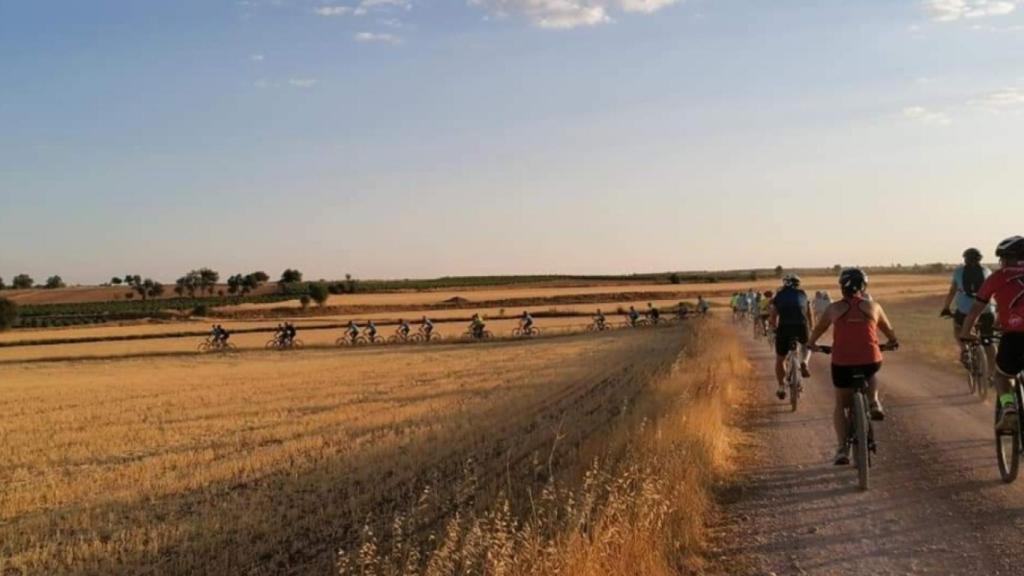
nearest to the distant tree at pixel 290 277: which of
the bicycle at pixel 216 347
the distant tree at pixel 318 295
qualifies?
the distant tree at pixel 318 295

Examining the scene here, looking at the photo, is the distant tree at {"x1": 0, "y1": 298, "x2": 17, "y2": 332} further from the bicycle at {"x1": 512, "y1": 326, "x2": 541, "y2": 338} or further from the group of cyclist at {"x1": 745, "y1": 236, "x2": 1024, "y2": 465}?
the group of cyclist at {"x1": 745, "y1": 236, "x2": 1024, "y2": 465}

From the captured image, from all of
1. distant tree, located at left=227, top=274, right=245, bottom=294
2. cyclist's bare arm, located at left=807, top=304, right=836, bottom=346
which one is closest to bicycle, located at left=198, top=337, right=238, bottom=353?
cyclist's bare arm, located at left=807, top=304, right=836, bottom=346

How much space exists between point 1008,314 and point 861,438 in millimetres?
1754

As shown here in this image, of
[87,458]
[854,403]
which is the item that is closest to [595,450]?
[854,403]

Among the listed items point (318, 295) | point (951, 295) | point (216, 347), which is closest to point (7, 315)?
point (318, 295)

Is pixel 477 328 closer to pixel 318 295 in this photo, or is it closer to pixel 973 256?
pixel 973 256

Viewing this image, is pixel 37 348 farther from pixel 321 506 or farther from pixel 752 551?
pixel 752 551

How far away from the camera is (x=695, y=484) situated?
28.4 ft

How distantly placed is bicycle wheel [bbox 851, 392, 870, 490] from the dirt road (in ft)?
0.48

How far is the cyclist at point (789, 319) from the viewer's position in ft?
48.9

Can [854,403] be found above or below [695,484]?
above

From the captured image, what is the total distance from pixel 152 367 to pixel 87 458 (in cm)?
2986

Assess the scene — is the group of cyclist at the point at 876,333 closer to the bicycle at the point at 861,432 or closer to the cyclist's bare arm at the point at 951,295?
the bicycle at the point at 861,432

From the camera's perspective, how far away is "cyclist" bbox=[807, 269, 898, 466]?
9398 mm
